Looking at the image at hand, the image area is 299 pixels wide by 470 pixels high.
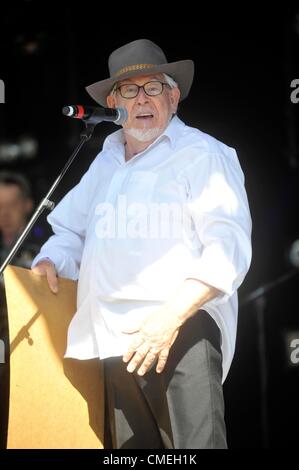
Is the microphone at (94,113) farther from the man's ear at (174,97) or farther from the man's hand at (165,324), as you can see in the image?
the man's hand at (165,324)

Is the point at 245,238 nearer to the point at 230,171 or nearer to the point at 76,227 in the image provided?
the point at 230,171

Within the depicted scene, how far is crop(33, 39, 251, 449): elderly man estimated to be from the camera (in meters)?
2.87

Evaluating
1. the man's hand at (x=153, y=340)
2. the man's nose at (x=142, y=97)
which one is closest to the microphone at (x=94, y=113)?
the man's nose at (x=142, y=97)

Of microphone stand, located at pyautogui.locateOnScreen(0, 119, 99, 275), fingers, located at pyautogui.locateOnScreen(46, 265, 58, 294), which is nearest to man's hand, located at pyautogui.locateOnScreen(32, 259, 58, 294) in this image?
fingers, located at pyautogui.locateOnScreen(46, 265, 58, 294)

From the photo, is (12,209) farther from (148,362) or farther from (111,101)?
(148,362)

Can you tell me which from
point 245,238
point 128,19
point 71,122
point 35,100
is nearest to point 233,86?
point 128,19

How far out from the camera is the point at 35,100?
654 cm

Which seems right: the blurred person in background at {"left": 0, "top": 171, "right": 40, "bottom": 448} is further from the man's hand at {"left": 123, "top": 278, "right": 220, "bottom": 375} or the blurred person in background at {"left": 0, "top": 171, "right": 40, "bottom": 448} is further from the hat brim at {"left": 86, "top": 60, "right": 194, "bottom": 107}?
the man's hand at {"left": 123, "top": 278, "right": 220, "bottom": 375}

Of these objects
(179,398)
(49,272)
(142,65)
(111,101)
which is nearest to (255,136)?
(111,101)

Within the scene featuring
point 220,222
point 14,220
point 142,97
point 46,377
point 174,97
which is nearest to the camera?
point 220,222

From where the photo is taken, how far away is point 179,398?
2.92 m

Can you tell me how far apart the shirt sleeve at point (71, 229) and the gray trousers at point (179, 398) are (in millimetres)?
436

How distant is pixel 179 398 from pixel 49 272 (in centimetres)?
70
